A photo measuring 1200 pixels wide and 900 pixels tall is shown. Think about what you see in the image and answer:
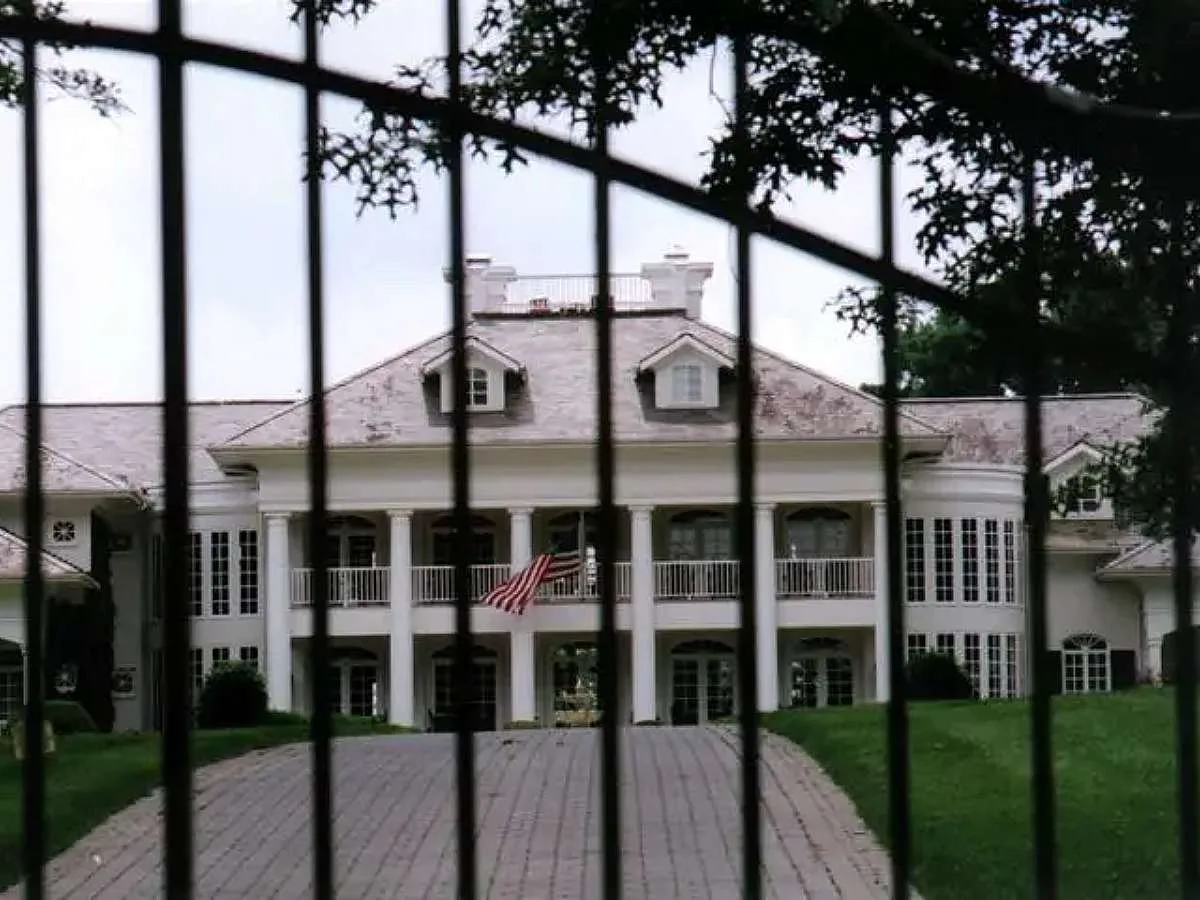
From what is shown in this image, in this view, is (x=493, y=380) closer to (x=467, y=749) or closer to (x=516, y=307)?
(x=516, y=307)

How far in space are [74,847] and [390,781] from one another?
324 centimetres

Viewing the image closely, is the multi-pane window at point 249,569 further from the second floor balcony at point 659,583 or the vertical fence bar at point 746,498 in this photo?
the vertical fence bar at point 746,498

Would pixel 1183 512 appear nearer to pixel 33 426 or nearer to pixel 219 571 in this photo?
pixel 33 426

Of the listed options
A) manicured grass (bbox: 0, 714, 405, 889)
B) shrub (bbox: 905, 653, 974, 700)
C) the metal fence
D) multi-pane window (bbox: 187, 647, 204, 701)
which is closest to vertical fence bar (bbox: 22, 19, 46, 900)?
the metal fence

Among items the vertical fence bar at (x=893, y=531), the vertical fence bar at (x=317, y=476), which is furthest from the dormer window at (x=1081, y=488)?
the vertical fence bar at (x=317, y=476)

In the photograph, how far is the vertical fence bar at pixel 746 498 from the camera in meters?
2.68

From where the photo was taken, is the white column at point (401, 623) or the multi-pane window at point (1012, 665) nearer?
the multi-pane window at point (1012, 665)

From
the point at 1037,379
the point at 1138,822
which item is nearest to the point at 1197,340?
the point at 1037,379

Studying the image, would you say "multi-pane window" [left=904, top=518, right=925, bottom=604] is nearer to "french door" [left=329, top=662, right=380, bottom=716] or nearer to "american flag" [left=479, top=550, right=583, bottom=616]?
"american flag" [left=479, top=550, right=583, bottom=616]

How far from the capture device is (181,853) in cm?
264

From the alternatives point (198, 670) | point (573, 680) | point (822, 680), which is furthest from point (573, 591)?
point (198, 670)

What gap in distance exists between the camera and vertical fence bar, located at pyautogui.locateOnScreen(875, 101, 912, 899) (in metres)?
2.72

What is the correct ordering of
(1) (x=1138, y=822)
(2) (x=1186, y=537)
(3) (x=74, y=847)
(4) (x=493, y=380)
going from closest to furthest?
(2) (x=1186, y=537) < (1) (x=1138, y=822) < (3) (x=74, y=847) < (4) (x=493, y=380)

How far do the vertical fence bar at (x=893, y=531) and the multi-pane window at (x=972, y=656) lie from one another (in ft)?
68.3
